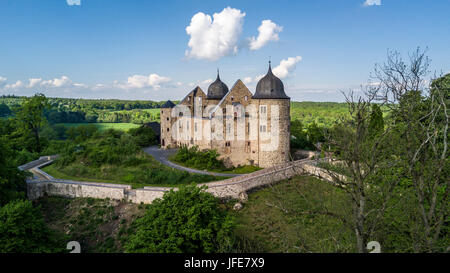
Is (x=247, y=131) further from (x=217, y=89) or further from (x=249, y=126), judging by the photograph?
(x=217, y=89)

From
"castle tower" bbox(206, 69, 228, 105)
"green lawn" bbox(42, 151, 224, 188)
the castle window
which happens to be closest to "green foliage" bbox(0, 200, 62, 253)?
"green lawn" bbox(42, 151, 224, 188)

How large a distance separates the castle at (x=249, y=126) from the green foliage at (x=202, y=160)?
109 centimetres

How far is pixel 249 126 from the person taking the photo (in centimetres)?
2777

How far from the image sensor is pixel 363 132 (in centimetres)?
760

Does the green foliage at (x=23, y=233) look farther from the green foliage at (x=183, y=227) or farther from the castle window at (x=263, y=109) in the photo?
the castle window at (x=263, y=109)

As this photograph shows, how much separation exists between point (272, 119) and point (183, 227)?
16074 millimetres

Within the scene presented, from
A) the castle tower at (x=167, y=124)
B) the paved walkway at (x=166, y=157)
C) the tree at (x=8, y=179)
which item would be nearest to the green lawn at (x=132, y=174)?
the paved walkway at (x=166, y=157)

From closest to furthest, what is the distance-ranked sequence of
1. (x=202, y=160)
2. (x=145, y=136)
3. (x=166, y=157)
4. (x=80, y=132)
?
(x=202, y=160) < (x=166, y=157) < (x=145, y=136) < (x=80, y=132)

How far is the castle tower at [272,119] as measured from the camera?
84.8 feet

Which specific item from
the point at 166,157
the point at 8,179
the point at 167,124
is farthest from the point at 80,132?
the point at 8,179

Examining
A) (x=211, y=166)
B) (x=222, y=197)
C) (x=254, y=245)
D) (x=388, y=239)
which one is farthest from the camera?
(x=211, y=166)
